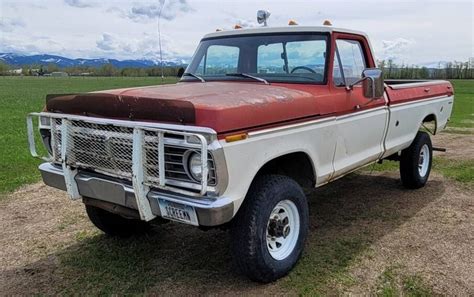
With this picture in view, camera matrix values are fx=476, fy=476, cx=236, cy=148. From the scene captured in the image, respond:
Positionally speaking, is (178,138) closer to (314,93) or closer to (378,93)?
(314,93)

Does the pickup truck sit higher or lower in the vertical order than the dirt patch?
higher

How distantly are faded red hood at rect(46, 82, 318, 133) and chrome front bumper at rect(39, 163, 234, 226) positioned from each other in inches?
19.4

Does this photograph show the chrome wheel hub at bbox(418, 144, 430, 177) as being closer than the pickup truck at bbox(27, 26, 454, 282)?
No

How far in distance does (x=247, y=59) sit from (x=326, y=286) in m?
2.41

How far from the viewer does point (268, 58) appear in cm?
485

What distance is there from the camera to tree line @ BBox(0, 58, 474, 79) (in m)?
22.2

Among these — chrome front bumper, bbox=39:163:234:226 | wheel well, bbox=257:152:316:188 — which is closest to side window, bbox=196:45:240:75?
wheel well, bbox=257:152:316:188

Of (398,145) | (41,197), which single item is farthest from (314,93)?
(41,197)

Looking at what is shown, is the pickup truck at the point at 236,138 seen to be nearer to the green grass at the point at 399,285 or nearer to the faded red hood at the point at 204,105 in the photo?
the faded red hood at the point at 204,105

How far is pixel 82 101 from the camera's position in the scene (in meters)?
3.78

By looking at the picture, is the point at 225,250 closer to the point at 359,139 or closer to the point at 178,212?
the point at 178,212

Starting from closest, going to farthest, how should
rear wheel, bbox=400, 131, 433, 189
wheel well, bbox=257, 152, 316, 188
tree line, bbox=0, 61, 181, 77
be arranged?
wheel well, bbox=257, 152, 316, 188 < rear wheel, bbox=400, 131, 433, 189 < tree line, bbox=0, 61, 181, 77

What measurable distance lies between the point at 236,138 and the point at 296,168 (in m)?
1.23

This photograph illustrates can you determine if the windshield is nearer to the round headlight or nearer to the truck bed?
the truck bed
